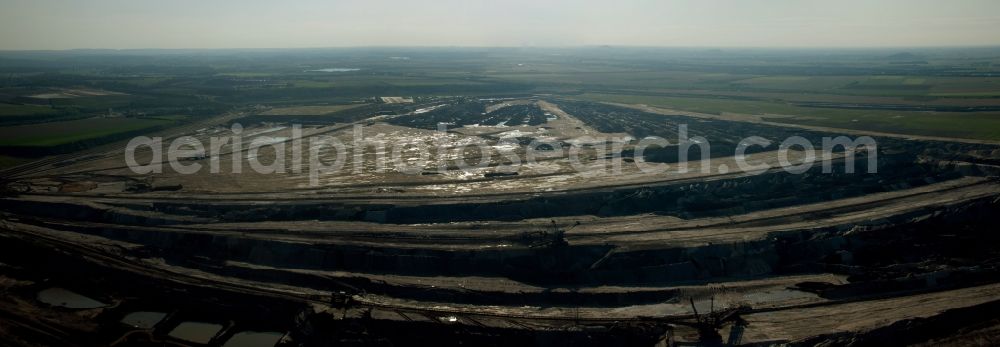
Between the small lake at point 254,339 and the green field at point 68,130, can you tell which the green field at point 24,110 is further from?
the small lake at point 254,339

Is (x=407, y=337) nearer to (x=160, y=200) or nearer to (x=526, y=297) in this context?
(x=526, y=297)

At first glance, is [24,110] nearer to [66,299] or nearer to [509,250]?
[66,299]

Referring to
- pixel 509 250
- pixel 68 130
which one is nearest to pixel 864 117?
pixel 509 250

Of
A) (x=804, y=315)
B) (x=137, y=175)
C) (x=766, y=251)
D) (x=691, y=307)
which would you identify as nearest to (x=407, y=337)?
(x=691, y=307)

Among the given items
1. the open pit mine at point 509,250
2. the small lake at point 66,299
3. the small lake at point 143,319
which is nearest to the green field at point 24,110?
the open pit mine at point 509,250

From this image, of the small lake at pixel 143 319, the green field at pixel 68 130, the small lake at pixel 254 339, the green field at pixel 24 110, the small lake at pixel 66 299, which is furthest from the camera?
the green field at pixel 24 110

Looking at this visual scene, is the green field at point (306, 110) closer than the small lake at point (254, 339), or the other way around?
the small lake at point (254, 339)
